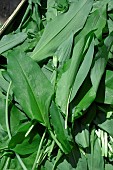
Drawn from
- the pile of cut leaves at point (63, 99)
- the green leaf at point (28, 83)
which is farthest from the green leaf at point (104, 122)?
the green leaf at point (28, 83)

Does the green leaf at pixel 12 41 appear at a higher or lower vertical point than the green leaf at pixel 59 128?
higher

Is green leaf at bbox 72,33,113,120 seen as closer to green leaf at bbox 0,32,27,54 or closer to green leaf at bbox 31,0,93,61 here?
green leaf at bbox 31,0,93,61

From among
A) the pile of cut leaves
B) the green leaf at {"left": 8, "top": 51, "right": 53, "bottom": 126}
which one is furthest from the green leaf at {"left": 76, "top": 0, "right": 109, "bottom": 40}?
the green leaf at {"left": 8, "top": 51, "right": 53, "bottom": 126}

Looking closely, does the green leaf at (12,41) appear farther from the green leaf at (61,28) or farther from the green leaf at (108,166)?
the green leaf at (108,166)

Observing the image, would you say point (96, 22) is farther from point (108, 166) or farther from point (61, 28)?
point (108, 166)

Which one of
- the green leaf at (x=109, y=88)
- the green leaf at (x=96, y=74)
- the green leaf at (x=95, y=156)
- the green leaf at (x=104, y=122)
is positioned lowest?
the green leaf at (x=95, y=156)

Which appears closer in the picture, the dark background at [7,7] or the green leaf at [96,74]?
the green leaf at [96,74]

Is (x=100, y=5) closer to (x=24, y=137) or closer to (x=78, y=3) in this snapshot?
(x=78, y=3)
